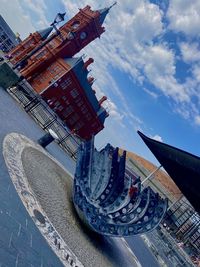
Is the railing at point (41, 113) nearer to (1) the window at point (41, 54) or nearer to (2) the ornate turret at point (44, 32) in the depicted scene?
(1) the window at point (41, 54)

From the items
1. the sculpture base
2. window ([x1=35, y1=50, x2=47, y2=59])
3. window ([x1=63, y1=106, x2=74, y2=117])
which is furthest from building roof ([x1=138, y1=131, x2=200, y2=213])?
window ([x1=35, y1=50, x2=47, y2=59])

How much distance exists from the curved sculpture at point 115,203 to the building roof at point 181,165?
0.85 meters

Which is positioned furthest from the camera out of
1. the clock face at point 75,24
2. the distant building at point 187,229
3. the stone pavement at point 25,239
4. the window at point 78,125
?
the window at point 78,125

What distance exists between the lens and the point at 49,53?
1941 inches

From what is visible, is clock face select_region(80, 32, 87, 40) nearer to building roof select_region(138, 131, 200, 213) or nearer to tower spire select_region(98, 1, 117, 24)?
tower spire select_region(98, 1, 117, 24)

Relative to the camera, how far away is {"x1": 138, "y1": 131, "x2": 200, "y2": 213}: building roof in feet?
30.3

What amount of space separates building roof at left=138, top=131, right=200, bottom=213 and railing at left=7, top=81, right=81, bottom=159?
41.3 feet

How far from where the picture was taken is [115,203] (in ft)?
32.9

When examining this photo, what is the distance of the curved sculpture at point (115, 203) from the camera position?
32.2 ft

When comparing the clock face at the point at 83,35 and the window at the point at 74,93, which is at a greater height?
the clock face at the point at 83,35

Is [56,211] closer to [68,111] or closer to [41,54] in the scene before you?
[68,111]

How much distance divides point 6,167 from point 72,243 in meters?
2.78

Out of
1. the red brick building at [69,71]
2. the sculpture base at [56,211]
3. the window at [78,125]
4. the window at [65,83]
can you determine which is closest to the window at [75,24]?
the red brick building at [69,71]

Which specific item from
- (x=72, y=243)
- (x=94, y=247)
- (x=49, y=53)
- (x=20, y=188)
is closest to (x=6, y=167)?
(x=20, y=188)
